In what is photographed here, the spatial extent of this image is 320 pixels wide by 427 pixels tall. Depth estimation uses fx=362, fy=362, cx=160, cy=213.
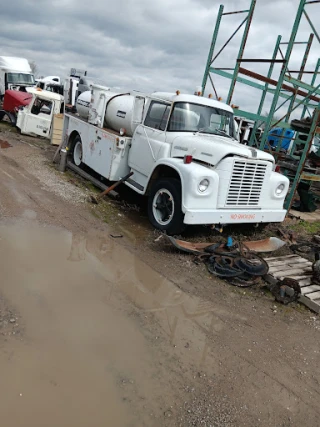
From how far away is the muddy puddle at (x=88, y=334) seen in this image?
8.71ft

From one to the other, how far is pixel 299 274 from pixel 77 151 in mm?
6717

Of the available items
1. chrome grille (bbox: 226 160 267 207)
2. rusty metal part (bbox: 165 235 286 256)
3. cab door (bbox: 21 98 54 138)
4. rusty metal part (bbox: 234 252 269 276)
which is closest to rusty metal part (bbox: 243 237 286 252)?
rusty metal part (bbox: 165 235 286 256)

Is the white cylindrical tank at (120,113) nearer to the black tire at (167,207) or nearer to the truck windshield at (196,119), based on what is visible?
the truck windshield at (196,119)

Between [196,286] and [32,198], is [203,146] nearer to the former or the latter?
[196,286]

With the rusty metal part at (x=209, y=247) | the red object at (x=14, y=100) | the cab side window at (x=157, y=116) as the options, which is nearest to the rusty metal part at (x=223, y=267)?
the rusty metal part at (x=209, y=247)

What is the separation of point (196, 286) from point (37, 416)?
2696 millimetres

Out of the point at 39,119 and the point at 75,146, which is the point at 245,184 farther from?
the point at 39,119

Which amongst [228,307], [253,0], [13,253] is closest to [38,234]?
[13,253]

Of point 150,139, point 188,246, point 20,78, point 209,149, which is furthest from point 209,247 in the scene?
point 20,78

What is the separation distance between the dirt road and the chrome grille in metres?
1.45

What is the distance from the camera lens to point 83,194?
26.0 ft

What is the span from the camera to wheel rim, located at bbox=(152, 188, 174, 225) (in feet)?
20.2

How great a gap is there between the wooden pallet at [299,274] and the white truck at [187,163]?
84cm

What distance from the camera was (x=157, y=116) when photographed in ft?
23.1
